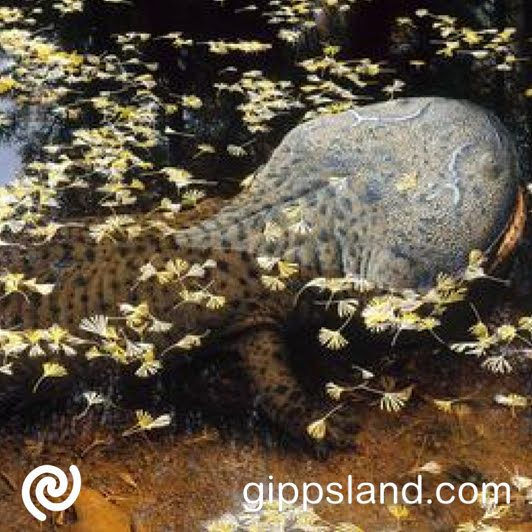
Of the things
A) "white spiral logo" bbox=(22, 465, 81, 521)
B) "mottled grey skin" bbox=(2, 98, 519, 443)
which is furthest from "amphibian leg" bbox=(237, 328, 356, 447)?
"white spiral logo" bbox=(22, 465, 81, 521)

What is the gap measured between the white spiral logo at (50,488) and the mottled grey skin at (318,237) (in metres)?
0.75

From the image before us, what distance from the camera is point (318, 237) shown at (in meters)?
5.21

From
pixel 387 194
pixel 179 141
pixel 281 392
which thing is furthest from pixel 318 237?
pixel 179 141

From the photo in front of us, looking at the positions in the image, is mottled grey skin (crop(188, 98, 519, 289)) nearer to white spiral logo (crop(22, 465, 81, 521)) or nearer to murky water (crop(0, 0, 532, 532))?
murky water (crop(0, 0, 532, 532))

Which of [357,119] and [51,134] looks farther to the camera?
[51,134]

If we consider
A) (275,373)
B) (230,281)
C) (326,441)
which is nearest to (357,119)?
(230,281)

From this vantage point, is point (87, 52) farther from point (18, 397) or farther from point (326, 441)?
point (326, 441)

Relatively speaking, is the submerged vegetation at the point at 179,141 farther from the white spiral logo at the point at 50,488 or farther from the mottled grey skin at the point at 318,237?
the white spiral logo at the point at 50,488

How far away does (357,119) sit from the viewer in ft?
19.3

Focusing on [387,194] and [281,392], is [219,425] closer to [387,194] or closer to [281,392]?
[281,392]

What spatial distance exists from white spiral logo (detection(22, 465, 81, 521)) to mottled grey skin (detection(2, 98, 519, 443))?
749 millimetres

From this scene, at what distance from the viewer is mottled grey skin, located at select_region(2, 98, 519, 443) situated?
4.82 m

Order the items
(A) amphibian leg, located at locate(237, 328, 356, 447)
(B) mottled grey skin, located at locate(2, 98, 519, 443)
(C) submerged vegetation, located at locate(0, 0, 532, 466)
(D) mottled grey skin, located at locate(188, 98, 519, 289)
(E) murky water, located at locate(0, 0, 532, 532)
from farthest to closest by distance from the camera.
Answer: (D) mottled grey skin, located at locate(188, 98, 519, 289) < (B) mottled grey skin, located at locate(2, 98, 519, 443) < (C) submerged vegetation, located at locate(0, 0, 532, 466) < (A) amphibian leg, located at locate(237, 328, 356, 447) < (E) murky water, located at locate(0, 0, 532, 532)

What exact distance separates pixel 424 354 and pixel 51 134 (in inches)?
111
